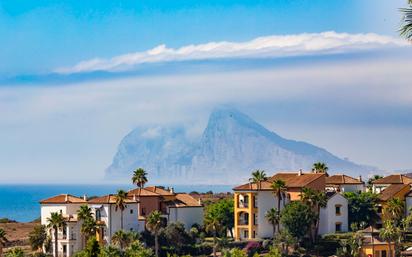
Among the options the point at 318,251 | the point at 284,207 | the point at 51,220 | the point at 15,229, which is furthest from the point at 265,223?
the point at 15,229

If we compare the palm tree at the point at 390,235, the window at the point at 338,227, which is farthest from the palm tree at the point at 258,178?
the palm tree at the point at 390,235

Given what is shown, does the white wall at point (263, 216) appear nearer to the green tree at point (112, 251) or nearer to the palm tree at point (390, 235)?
the palm tree at point (390, 235)

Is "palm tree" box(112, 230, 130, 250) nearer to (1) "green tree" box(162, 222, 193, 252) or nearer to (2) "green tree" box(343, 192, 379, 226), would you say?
(1) "green tree" box(162, 222, 193, 252)

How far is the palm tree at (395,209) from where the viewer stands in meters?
125

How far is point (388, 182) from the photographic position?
Answer: 463 feet

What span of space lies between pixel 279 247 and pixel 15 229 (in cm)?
4840

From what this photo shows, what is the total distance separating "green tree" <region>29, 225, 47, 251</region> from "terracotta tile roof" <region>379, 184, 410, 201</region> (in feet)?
127

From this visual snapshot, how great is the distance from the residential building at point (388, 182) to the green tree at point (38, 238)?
42485 mm

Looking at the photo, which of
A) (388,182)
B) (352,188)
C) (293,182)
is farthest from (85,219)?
(388,182)

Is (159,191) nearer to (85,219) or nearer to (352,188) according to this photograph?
(85,219)

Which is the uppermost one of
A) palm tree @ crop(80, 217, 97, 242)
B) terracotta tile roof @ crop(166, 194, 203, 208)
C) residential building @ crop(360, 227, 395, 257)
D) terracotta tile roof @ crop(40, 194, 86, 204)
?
terracotta tile roof @ crop(40, 194, 86, 204)

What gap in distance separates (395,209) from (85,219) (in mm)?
33965

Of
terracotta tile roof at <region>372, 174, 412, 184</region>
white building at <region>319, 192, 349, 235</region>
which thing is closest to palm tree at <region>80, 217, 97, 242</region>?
white building at <region>319, 192, 349, 235</region>

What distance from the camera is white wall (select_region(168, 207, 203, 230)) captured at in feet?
431
